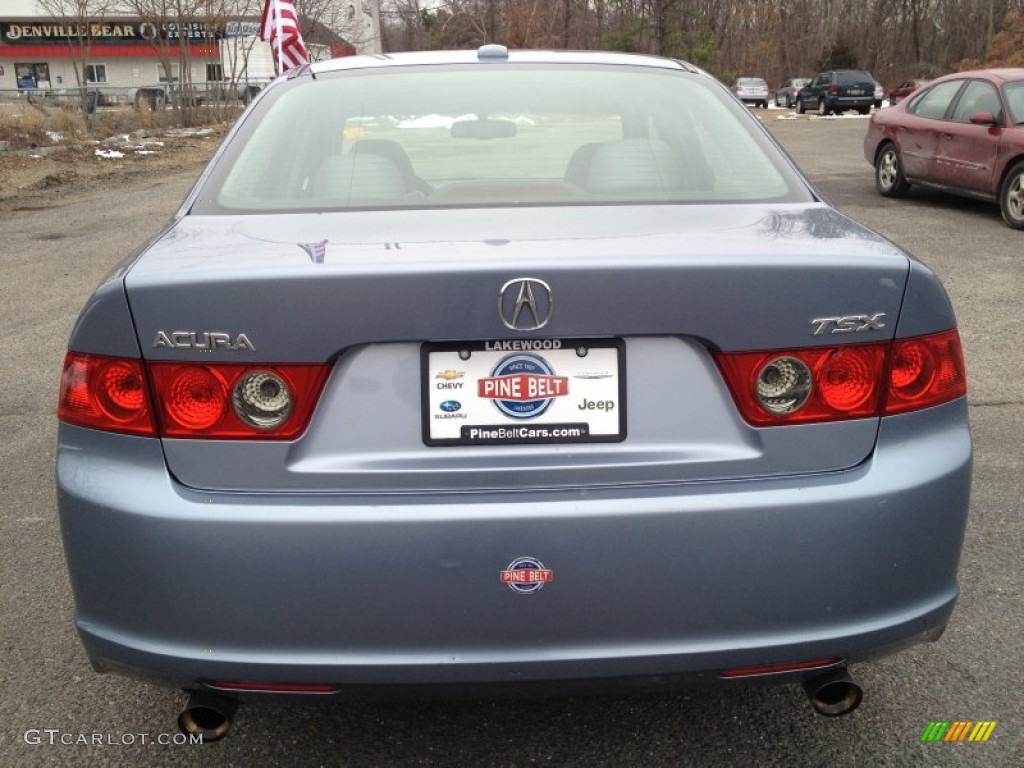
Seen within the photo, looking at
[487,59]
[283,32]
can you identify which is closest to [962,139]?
[283,32]

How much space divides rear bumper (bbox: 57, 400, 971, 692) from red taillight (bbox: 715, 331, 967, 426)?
114 mm

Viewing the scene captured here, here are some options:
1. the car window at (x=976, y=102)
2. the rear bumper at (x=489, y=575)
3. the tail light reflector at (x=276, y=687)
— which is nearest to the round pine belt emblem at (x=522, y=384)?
the rear bumper at (x=489, y=575)

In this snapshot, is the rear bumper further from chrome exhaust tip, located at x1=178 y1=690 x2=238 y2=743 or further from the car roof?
the car roof

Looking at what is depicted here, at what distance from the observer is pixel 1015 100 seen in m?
10.8

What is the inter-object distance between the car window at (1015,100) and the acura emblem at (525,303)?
33.9 ft

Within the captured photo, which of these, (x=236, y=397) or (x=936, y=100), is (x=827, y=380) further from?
(x=936, y=100)

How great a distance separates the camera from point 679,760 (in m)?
2.45

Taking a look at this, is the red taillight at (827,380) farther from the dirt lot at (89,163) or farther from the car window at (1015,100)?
the dirt lot at (89,163)

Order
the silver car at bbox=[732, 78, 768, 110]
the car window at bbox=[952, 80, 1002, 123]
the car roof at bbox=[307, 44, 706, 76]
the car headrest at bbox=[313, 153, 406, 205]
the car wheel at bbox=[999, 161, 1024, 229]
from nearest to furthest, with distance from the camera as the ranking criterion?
the car headrest at bbox=[313, 153, 406, 205], the car roof at bbox=[307, 44, 706, 76], the car wheel at bbox=[999, 161, 1024, 229], the car window at bbox=[952, 80, 1002, 123], the silver car at bbox=[732, 78, 768, 110]

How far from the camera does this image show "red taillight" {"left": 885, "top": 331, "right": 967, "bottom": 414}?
2070 millimetres

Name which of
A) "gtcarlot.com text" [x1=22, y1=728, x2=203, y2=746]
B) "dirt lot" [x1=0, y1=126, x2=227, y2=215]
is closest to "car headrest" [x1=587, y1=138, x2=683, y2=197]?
"gtcarlot.com text" [x1=22, y1=728, x2=203, y2=746]

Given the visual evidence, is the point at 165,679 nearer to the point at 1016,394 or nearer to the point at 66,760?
the point at 66,760

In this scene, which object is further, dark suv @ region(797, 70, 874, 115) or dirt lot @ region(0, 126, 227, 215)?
dark suv @ region(797, 70, 874, 115)

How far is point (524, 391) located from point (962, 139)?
10723 millimetres
